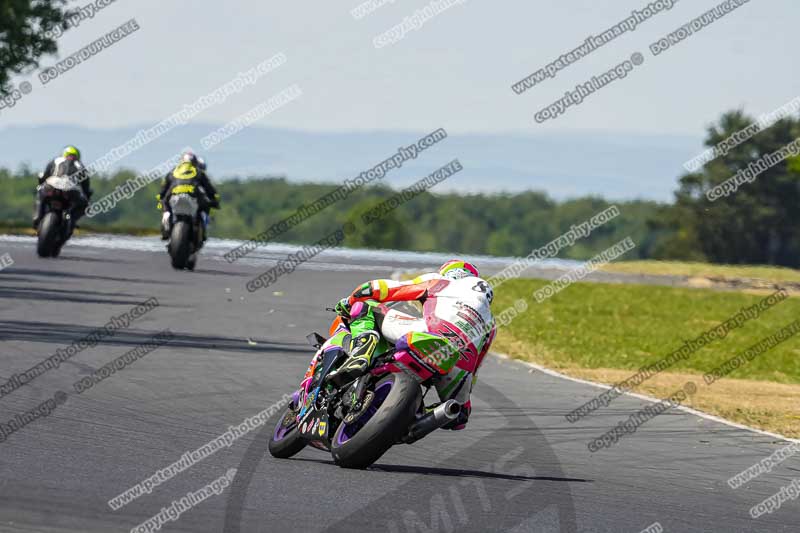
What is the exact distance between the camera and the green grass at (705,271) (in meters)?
48.9

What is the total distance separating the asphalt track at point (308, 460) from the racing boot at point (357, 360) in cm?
60

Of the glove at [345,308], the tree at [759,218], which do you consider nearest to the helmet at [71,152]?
the glove at [345,308]

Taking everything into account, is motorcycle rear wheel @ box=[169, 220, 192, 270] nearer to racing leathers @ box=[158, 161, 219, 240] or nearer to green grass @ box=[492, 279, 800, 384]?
racing leathers @ box=[158, 161, 219, 240]

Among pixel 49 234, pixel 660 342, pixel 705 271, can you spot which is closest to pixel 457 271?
pixel 660 342

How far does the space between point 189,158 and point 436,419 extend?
18.9 metres

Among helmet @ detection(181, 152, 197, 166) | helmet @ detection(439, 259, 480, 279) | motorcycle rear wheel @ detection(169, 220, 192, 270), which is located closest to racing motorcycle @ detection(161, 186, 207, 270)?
motorcycle rear wheel @ detection(169, 220, 192, 270)

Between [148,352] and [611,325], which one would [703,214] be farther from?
[148,352]

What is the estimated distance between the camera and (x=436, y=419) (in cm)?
912

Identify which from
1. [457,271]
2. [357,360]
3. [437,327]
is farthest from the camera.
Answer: [457,271]

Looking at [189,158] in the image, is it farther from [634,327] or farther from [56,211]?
[634,327]

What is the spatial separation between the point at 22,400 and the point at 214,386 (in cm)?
250

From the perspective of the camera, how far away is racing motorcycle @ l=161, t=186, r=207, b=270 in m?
26.0

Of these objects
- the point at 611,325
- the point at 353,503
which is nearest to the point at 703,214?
the point at 611,325

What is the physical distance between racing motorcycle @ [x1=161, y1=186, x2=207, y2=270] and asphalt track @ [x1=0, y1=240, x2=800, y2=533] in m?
7.40
